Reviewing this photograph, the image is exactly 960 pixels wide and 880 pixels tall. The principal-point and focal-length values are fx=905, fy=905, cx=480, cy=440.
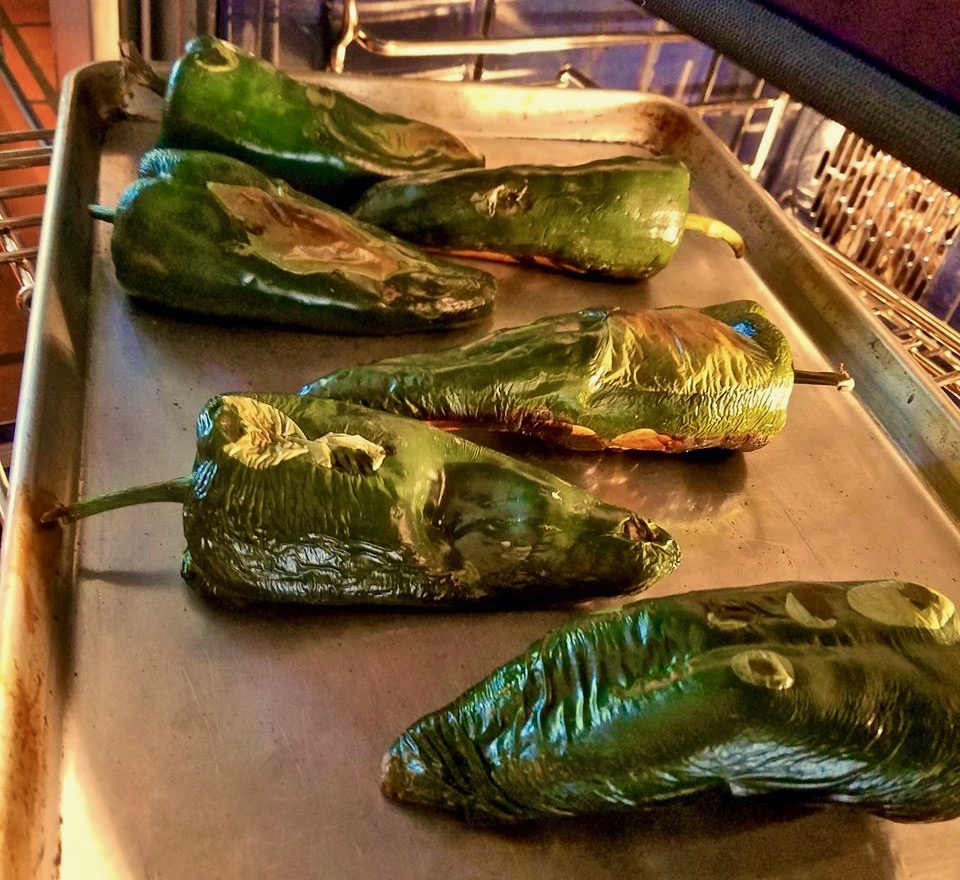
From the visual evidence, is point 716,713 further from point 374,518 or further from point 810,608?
point 374,518

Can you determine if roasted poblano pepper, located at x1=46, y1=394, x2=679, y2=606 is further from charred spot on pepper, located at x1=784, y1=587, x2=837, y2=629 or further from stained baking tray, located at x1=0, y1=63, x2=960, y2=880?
charred spot on pepper, located at x1=784, y1=587, x2=837, y2=629

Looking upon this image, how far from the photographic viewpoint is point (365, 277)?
1224 mm

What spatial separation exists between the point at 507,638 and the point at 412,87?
1107 mm

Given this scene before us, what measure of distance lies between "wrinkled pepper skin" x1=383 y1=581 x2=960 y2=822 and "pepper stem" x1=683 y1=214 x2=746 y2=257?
79cm

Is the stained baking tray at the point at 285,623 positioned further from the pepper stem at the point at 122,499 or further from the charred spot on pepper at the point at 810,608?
the charred spot on pepper at the point at 810,608

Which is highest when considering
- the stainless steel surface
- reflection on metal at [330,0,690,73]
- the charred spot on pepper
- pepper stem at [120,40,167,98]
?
reflection on metal at [330,0,690,73]

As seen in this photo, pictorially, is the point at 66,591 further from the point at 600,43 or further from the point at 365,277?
the point at 600,43

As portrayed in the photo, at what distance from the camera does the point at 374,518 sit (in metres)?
0.89

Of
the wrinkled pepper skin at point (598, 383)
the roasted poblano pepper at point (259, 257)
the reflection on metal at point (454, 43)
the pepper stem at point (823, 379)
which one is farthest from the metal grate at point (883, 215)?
the roasted poblano pepper at point (259, 257)

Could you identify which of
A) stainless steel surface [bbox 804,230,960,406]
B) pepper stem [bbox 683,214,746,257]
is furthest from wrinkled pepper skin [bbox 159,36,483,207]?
stainless steel surface [bbox 804,230,960,406]

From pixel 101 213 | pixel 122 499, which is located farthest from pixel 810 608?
pixel 101 213

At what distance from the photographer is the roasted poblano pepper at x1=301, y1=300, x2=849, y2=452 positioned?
109cm

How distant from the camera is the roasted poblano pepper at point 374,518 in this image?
875 mm

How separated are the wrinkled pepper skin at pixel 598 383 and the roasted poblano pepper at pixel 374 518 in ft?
0.38
